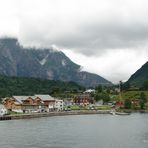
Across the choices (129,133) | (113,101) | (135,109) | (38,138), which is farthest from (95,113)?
(38,138)

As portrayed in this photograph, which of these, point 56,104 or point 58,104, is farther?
point 58,104

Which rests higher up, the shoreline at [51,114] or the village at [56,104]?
the village at [56,104]

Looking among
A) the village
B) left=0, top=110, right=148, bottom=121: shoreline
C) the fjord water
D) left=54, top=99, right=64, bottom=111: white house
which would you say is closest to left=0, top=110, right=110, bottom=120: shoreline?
left=0, top=110, right=148, bottom=121: shoreline

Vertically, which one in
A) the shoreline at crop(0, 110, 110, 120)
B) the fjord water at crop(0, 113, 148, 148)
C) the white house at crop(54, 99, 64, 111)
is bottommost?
the fjord water at crop(0, 113, 148, 148)

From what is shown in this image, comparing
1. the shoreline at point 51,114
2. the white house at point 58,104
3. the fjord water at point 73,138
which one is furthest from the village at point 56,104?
the fjord water at point 73,138

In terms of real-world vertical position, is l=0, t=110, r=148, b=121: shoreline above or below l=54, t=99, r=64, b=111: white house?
below

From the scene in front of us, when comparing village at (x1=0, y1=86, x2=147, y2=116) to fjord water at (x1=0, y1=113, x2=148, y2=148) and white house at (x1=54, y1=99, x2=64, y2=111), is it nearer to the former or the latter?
white house at (x1=54, y1=99, x2=64, y2=111)

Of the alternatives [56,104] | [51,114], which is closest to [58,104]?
[56,104]

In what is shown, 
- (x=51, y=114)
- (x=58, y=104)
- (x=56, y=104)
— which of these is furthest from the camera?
(x=58, y=104)

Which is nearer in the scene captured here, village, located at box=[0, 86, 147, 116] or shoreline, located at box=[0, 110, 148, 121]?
shoreline, located at box=[0, 110, 148, 121]

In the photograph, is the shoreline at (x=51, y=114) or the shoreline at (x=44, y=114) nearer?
the shoreline at (x=44, y=114)

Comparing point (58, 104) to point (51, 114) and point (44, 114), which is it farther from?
point (44, 114)

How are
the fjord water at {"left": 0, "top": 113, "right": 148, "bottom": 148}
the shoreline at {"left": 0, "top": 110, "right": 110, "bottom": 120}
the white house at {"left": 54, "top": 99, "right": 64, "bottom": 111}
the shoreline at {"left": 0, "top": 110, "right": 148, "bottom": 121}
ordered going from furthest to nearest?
the white house at {"left": 54, "top": 99, "right": 64, "bottom": 111}
the shoreline at {"left": 0, "top": 110, "right": 148, "bottom": 121}
the shoreline at {"left": 0, "top": 110, "right": 110, "bottom": 120}
the fjord water at {"left": 0, "top": 113, "right": 148, "bottom": 148}

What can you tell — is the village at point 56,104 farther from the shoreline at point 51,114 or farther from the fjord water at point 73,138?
the fjord water at point 73,138
